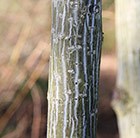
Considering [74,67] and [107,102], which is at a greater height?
[107,102]

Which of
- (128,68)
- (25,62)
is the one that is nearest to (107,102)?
(25,62)

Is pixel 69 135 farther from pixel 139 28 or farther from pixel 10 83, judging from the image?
pixel 10 83

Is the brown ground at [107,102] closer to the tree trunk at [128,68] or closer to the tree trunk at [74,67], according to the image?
the tree trunk at [128,68]

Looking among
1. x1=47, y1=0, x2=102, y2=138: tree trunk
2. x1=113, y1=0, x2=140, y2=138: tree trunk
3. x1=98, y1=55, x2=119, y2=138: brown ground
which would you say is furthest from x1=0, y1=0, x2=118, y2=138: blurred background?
x1=47, y1=0, x2=102, y2=138: tree trunk

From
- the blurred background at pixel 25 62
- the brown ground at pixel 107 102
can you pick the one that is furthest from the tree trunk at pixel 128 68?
the brown ground at pixel 107 102

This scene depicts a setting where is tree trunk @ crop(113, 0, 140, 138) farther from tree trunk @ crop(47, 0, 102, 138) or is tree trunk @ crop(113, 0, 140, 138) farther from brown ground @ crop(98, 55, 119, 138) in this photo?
brown ground @ crop(98, 55, 119, 138)

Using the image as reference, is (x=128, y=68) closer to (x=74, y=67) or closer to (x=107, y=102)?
(x=74, y=67)
